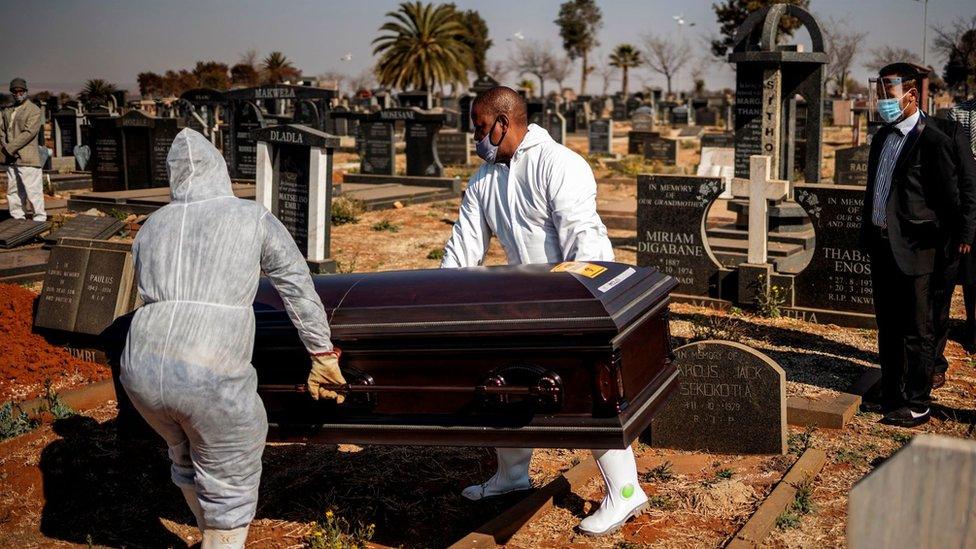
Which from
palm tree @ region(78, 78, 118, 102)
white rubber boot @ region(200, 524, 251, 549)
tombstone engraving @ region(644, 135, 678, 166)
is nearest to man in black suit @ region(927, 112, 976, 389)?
white rubber boot @ region(200, 524, 251, 549)

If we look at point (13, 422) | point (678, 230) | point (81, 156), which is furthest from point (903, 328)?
point (81, 156)

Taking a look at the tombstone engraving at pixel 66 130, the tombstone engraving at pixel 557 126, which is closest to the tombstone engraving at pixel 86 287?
the tombstone engraving at pixel 66 130

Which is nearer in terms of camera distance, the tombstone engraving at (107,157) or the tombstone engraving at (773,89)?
the tombstone engraving at (773,89)

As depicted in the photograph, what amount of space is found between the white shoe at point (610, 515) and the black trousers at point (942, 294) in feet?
8.82

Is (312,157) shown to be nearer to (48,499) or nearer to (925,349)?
(48,499)

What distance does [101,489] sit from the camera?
17.4ft

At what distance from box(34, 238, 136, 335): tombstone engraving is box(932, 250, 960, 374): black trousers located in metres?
5.43

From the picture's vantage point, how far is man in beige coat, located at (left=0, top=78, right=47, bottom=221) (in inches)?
532

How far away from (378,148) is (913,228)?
15.2m

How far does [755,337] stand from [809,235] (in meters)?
5.40

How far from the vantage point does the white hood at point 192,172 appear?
3.75 m

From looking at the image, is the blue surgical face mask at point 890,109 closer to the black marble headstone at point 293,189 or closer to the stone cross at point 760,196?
the stone cross at point 760,196

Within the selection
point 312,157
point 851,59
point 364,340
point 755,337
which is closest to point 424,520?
point 364,340

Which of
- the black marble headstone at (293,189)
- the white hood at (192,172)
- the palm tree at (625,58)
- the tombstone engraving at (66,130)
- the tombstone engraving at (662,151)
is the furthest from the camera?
the palm tree at (625,58)
